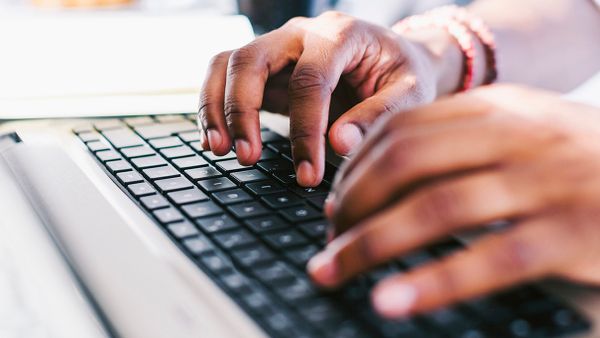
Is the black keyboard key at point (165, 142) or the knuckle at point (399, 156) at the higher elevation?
the knuckle at point (399, 156)

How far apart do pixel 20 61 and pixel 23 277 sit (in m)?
0.40

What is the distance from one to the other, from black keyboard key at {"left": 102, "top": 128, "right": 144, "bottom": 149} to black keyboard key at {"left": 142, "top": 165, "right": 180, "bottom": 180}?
0.08m

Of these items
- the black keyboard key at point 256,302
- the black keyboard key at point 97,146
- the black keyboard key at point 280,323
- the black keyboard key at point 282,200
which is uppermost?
the black keyboard key at point 280,323

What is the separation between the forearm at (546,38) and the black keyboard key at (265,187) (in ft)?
1.56

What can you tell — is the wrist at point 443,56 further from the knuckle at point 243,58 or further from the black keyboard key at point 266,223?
the black keyboard key at point 266,223

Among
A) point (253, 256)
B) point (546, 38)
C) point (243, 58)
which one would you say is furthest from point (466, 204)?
point (546, 38)

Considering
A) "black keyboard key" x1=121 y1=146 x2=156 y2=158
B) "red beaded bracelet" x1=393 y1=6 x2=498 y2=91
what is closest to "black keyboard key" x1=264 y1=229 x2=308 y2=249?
"black keyboard key" x1=121 y1=146 x2=156 y2=158

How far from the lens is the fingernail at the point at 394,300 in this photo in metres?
0.28

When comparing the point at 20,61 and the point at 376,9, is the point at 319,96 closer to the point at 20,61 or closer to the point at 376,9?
the point at 20,61

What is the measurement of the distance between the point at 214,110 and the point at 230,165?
2.2 inches

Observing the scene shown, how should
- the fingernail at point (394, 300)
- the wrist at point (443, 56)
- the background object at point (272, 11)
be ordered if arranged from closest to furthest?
1. the fingernail at point (394, 300)
2. the wrist at point (443, 56)
3. the background object at point (272, 11)

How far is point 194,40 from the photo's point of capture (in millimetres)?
767

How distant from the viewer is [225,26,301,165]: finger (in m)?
0.51

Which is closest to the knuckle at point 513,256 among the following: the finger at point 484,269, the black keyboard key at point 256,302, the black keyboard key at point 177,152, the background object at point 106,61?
the finger at point 484,269
